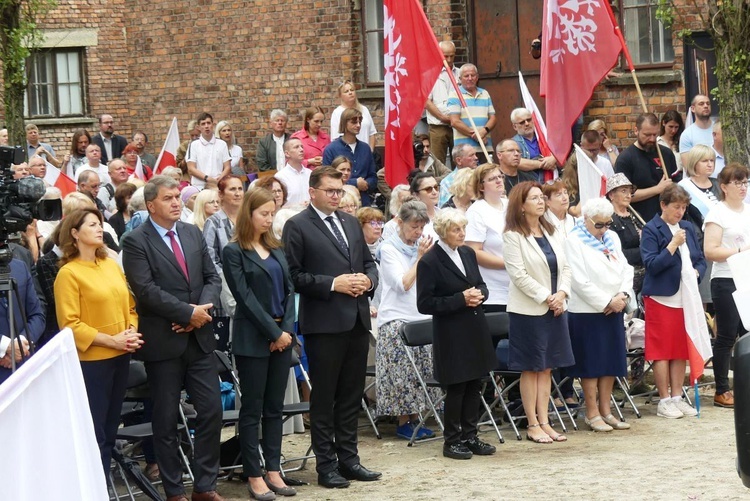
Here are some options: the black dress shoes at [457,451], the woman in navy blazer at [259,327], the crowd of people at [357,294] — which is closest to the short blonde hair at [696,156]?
the crowd of people at [357,294]

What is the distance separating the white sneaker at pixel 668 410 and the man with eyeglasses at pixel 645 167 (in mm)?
→ 3584

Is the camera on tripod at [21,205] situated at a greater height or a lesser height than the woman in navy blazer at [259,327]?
greater

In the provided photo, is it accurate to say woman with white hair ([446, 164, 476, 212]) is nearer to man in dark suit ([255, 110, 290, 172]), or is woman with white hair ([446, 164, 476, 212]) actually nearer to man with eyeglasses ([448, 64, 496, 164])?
man with eyeglasses ([448, 64, 496, 164])

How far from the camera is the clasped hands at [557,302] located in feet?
32.3

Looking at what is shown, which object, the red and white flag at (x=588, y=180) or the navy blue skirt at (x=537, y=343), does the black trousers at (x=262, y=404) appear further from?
the red and white flag at (x=588, y=180)

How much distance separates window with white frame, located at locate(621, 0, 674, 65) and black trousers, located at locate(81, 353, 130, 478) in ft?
37.7

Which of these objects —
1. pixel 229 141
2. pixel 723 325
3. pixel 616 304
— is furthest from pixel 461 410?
pixel 229 141

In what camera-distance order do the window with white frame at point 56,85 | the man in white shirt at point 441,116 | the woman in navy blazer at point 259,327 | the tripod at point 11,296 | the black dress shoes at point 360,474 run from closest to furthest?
1. the tripod at point 11,296
2. the woman in navy blazer at point 259,327
3. the black dress shoes at point 360,474
4. the man in white shirt at point 441,116
5. the window with white frame at point 56,85

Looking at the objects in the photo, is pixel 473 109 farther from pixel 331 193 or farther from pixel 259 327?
pixel 259 327

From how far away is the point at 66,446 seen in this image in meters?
3.46

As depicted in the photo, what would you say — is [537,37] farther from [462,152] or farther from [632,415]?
[632,415]

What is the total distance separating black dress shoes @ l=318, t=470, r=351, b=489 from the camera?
8.67 m

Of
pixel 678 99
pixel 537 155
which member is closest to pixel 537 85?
pixel 678 99

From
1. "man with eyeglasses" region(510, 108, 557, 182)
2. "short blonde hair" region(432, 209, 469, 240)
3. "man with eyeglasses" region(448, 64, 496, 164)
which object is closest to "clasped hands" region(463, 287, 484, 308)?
"short blonde hair" region(432, 209, 469, 240)
